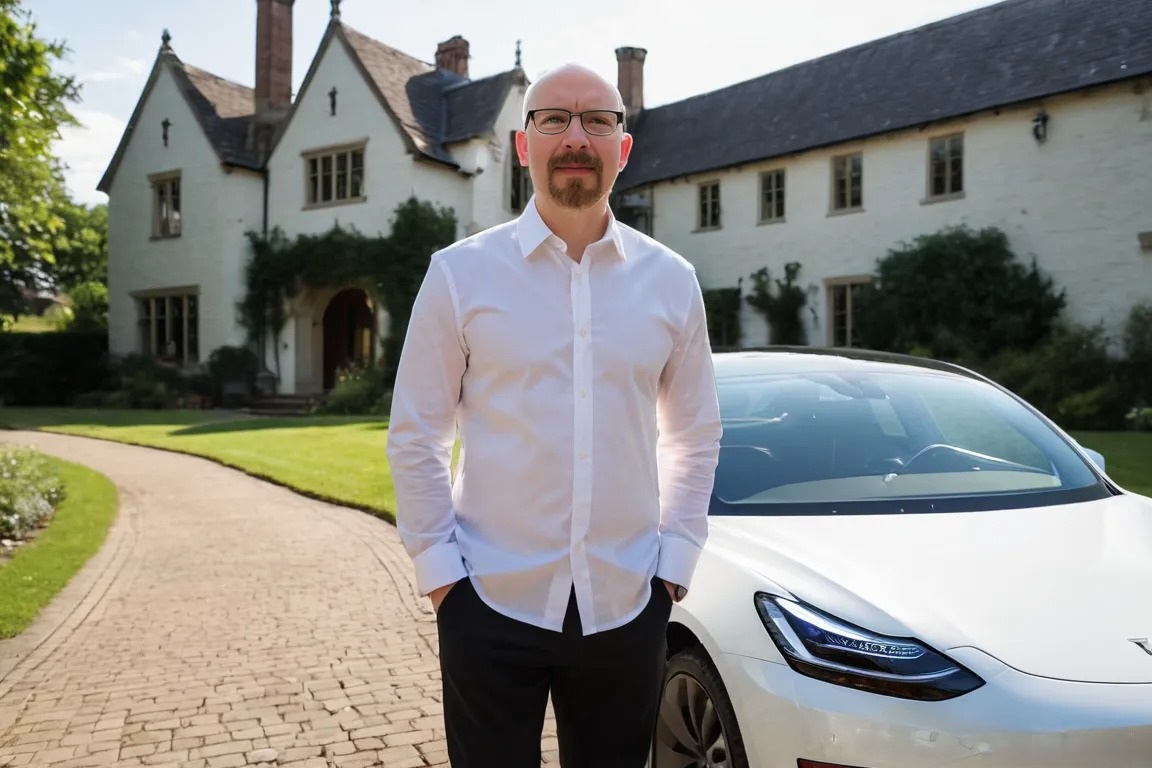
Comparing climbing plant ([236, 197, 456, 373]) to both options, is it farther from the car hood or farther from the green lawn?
the car hood

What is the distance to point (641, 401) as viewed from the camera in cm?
200

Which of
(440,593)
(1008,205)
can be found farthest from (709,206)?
(440,593)

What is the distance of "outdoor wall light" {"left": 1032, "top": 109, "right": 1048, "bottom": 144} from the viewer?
17.8 metres

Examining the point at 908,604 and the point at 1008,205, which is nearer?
the point at 908,604

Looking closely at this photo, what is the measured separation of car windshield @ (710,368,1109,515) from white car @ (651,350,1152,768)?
0.01 m

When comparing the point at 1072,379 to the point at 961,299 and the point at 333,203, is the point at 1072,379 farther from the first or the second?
the point at 333,203

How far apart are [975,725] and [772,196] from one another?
2148cm

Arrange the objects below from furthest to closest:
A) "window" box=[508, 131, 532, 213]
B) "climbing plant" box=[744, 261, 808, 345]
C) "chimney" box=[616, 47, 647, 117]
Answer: "chimney" box=[616, 47, 647, 117], "window" box=[508, 131, 532, 213], "climbing plant" box=[744, 261, 808, 345]

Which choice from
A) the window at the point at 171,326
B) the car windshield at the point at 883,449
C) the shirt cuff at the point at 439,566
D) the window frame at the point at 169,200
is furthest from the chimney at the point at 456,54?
the shirt cuff at the point at 439,566

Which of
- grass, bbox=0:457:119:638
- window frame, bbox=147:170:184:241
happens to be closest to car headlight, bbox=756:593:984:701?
grass, bbox=0:457:119:638

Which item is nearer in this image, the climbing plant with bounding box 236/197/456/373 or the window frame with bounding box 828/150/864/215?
the window frame with bounding box 828/150/864/215

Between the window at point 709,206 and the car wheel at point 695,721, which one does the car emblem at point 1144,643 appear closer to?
the car wheel at point 695,721

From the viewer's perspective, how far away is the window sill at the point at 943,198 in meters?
19.0

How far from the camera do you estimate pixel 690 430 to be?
2.16 meters
